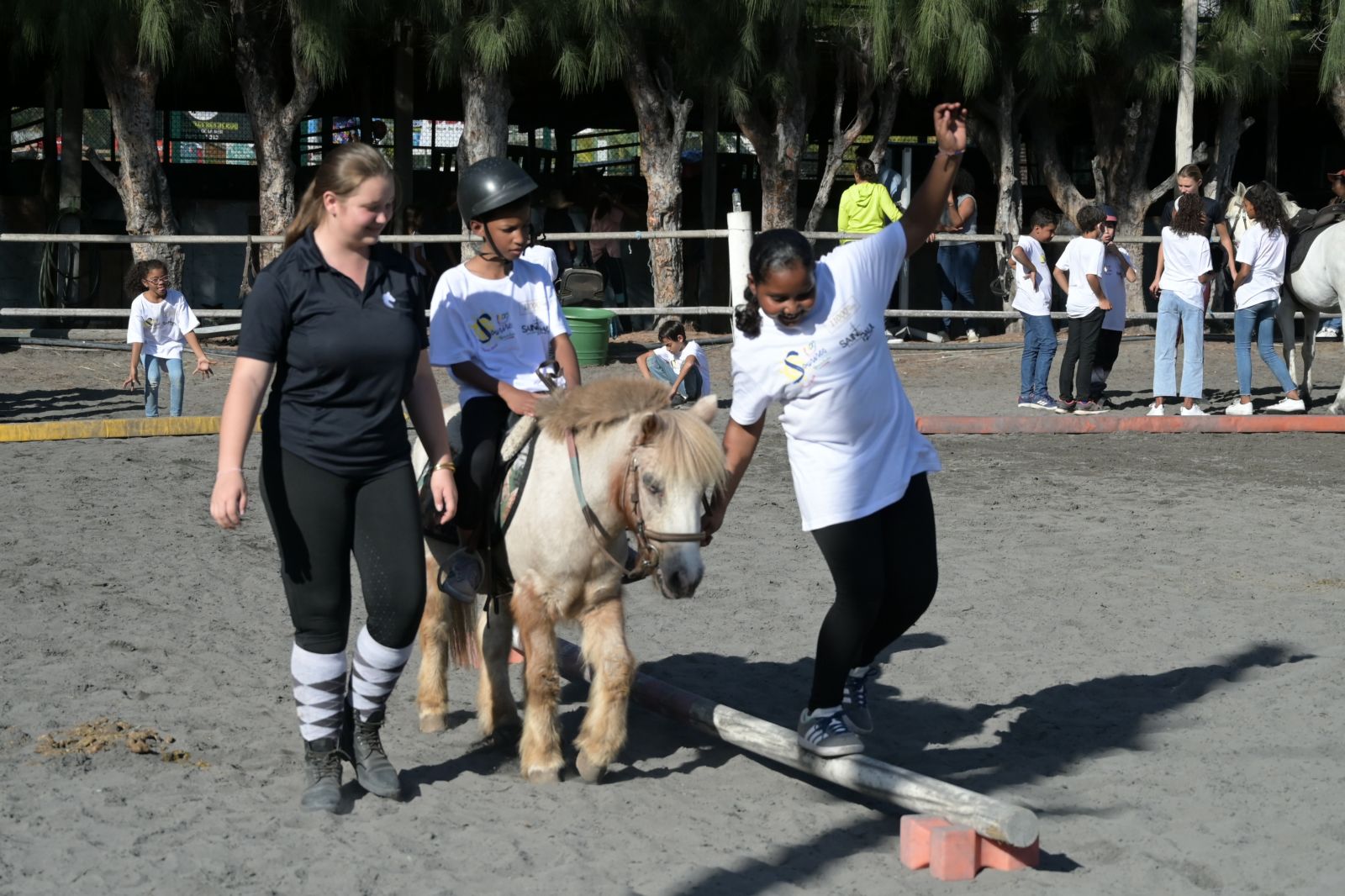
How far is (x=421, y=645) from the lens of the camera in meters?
5.27

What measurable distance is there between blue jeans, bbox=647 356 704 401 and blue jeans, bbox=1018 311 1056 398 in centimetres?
318

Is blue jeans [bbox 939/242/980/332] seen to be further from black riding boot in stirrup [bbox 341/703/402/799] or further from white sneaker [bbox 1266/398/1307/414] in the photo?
black riding boot in stirrup [bbox 341/703/402/799]

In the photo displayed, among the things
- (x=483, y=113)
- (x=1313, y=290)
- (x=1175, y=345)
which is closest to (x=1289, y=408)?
(x=1313, y=290)

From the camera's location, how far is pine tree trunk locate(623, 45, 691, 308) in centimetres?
1797

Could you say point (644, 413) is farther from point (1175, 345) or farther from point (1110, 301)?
A: point (1110, 301)

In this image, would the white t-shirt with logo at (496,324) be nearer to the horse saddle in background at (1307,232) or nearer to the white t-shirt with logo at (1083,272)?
the white t-shirt with logo at (1083,272)

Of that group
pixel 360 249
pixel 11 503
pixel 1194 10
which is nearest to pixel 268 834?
pixel 360 249

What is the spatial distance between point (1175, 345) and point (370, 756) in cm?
959

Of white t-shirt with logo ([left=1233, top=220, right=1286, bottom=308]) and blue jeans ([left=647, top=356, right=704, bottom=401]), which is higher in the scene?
white t-shirt with logo ([left=1233, top=220, right=1286, bottom=308])

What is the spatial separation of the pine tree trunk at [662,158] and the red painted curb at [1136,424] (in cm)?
729

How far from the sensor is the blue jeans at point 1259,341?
12453 millimetres

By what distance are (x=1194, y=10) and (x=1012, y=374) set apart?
5.25 metres

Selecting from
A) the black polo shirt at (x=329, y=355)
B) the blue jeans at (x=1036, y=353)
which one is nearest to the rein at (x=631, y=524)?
the black polo shirt at (x=329, y=355)

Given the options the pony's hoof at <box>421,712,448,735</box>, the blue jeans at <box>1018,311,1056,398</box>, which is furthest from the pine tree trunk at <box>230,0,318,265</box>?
the pony's hoof at <box>421,712,448,735</box>
